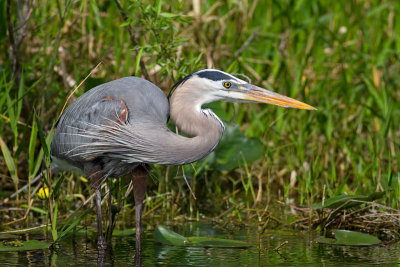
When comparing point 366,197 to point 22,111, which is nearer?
point 366,197

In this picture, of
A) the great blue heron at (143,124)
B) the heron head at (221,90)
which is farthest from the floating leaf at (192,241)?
the heron head at (221,90)

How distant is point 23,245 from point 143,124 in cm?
95

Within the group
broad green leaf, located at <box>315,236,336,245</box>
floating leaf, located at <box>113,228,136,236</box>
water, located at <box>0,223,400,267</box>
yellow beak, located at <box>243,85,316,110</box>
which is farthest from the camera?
floating leaf, located at <box>113,228,136,236</box>

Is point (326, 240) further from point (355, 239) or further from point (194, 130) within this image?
point (194, 130)

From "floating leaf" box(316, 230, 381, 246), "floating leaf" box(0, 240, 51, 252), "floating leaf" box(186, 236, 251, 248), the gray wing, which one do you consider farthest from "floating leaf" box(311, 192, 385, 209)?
"floating leaf" box(0, 240, 51, 252)

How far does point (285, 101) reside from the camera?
3.76m

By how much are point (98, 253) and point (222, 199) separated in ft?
4.78

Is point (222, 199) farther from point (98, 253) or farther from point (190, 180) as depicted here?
point (98, 253)

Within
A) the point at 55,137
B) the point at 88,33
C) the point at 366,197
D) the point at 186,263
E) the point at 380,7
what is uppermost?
the point at 380,7

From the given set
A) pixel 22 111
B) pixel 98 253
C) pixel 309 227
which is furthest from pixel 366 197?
pixel 22 111

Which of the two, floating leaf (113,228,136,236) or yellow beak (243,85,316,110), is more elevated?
yellow beak (243,85,316,110)

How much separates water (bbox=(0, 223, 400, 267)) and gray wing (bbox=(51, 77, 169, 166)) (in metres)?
0.54

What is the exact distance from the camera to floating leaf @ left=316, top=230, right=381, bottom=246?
13.0ft

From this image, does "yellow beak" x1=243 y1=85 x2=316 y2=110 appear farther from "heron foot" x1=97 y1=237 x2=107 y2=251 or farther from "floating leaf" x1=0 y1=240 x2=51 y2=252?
"floating leaf" x1=0 y1=240 x2=51 y2=252
